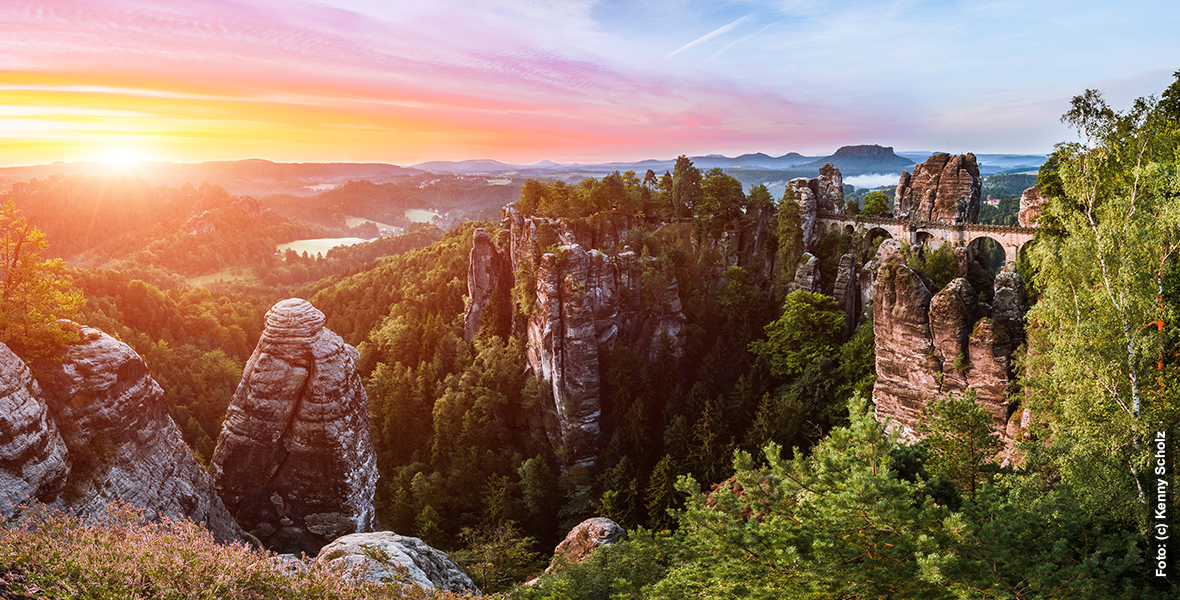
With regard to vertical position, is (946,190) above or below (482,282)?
above

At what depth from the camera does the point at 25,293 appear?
14016 mm

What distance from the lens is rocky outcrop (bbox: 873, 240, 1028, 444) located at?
21.8 metres

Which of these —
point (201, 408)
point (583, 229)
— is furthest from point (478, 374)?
point (201, 408)

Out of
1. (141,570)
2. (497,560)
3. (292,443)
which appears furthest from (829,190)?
(141,570)

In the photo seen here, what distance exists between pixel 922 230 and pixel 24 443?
59.1 m

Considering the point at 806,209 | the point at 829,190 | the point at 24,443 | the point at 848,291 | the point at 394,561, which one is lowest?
the point at 394,561

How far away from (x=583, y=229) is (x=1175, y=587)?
130 ft

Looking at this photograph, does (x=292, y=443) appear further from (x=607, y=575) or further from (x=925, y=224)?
(x=925, y=224)

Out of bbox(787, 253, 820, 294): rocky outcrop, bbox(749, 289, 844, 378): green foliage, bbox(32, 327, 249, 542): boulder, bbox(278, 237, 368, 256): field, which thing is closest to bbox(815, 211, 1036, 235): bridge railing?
bbox(787, 253, 820, 294): rocky outcrop

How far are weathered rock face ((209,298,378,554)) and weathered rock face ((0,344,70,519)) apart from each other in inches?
215

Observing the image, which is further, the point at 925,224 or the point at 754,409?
the point at 925,224

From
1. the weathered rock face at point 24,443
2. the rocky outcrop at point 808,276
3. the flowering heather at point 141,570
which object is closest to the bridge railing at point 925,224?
the rocky outcrop at point 808,276

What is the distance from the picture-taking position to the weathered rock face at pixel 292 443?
1861cm

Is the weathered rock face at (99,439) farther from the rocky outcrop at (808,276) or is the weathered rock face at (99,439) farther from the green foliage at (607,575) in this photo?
the rocky outcrop at (808,276)
